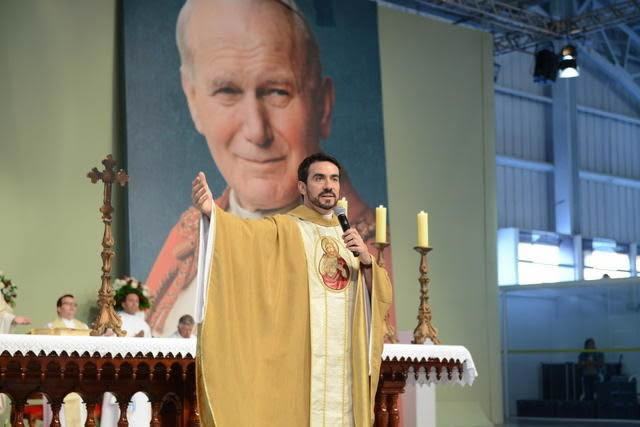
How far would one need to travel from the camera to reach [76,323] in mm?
9617

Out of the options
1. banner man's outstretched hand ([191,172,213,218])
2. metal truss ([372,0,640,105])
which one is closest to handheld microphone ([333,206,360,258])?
banner man's outstretched hand ([191,172,213,218])

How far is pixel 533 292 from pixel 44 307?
25.4 feet

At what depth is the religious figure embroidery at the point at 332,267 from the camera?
4699 mm

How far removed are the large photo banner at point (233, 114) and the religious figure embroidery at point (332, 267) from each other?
6.38 meters

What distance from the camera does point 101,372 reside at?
4.85m

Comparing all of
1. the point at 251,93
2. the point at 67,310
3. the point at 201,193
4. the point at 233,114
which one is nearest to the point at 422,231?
the point at 201,193

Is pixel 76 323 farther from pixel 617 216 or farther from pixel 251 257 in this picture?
pixel 617 216

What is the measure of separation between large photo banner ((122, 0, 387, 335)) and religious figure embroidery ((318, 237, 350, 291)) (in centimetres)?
638

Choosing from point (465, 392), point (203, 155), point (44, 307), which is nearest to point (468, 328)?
point (465, 392)

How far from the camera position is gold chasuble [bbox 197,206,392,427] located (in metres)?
4.37

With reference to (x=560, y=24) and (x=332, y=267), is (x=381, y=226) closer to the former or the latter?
(x=332, y=267)

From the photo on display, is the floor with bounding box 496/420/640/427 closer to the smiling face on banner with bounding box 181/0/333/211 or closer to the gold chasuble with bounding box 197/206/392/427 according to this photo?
the smiling face on banner with bounding box 181/0/333/211

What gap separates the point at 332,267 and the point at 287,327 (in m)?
0.33

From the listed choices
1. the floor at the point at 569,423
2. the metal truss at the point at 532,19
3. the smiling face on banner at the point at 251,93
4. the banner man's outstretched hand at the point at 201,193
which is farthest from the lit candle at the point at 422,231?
the metal truss at the point at 532,19
